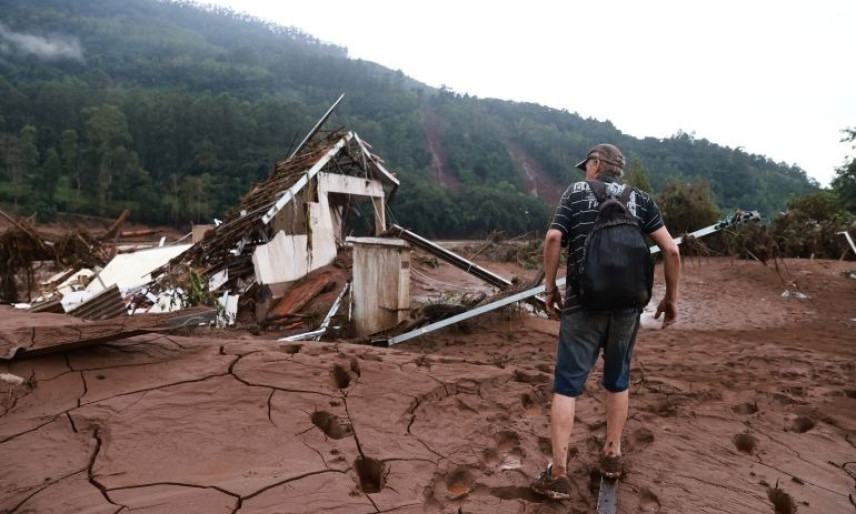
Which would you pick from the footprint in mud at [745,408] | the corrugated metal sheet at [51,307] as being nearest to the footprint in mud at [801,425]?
the footprint in mud at [745,408]

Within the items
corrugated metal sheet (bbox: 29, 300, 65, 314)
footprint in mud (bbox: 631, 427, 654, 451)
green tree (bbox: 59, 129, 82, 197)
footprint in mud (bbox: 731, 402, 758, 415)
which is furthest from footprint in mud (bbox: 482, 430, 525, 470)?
green tree (bbox: 59, 129, 82, 197)

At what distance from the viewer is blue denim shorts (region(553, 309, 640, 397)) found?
235cm

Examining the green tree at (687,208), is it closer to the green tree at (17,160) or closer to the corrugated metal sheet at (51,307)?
the corrugated metal sheet at (51,307)

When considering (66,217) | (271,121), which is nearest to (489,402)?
(66,217)

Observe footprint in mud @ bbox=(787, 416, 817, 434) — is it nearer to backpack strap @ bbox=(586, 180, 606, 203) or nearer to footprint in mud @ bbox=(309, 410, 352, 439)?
backpack strap @ bbox=(586, 180, 606, 203)

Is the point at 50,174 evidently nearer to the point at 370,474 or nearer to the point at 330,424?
the point at 330,424

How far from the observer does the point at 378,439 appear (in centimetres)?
277

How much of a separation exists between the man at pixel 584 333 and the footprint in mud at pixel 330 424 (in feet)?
3.74

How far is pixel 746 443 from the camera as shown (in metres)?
3.04

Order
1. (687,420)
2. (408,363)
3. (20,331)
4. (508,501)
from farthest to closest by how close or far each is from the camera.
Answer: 1. (408,363)
2. (20,331)
3. (687,420)
4. (508,501)

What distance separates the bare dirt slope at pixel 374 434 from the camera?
221 centimetres

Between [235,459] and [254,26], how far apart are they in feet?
554

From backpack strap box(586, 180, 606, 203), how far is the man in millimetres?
19

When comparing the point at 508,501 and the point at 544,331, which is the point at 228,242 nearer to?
the point at 544,331
